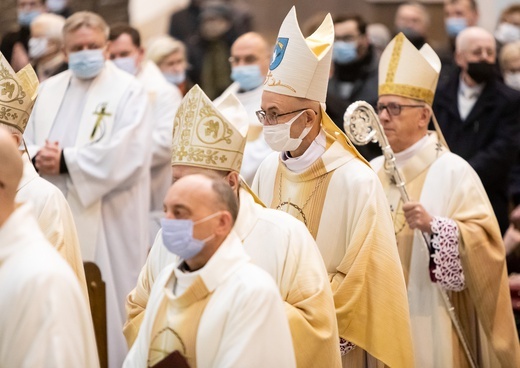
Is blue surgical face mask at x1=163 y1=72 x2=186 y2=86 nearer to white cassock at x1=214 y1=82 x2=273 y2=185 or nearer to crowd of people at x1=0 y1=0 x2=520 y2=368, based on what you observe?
crowd of people at x1=0 y1=0 x2=520 y2=368

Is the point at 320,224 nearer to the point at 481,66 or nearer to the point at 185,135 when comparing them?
the point at 185,135

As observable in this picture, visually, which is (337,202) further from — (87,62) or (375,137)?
(87,62)

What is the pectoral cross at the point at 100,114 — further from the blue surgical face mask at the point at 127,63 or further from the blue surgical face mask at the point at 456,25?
the blue surgical face mask at the point at 456,25

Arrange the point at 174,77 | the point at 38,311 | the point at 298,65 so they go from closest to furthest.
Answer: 1. the point at 38,311
2. the point at 298,65
3. the point at 174,77

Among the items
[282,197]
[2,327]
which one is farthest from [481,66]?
[2,327]

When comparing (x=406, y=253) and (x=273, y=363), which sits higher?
(x=273, y=363)

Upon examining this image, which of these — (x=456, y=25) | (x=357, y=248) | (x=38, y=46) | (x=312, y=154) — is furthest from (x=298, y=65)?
(x=456, y=25)

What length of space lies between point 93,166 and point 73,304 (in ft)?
13.6

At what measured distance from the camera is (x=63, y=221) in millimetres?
6727

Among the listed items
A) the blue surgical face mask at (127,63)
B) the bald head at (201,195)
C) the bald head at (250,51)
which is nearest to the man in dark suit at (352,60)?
the bald head at (250,51)

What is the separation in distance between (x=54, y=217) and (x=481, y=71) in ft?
13.7

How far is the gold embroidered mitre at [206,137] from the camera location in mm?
6289

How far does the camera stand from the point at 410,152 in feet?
25.8

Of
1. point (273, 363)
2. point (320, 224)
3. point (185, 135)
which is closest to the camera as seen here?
point (273, 363)
